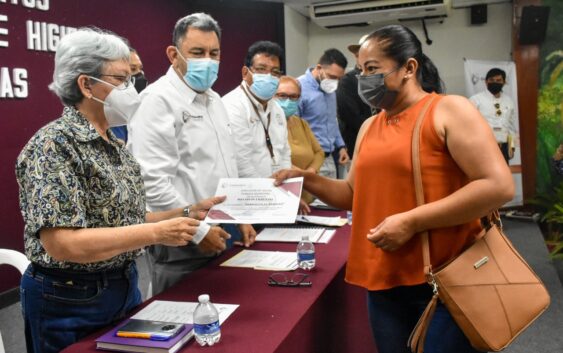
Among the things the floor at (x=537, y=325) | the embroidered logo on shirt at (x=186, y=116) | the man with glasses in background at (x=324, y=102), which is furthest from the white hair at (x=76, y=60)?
the man with glasses in background at (x=324, y=102)

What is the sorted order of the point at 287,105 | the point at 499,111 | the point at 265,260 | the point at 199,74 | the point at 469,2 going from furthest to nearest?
the point at 469,2
the point at 499,111
the point at 287,105
the point at 199,74
the point at 265,260

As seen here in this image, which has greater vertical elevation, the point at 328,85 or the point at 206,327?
the point at 328,85

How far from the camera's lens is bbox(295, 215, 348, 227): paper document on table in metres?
2.68

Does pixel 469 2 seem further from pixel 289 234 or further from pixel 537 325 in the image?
pixel 289 234

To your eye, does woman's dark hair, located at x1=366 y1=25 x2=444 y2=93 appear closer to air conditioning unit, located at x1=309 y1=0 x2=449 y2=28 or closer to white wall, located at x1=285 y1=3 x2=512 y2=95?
air conditioning unit, located at x1=309 y1=0 x2=449 y2=28

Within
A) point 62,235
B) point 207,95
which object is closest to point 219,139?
point 207,95

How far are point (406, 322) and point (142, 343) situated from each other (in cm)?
78

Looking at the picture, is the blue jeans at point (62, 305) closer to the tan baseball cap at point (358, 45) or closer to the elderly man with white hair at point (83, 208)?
the elderly man with white hair at point (83, 208)

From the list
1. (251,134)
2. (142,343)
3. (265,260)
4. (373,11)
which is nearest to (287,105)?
(251,134)

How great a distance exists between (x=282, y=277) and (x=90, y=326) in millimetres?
700

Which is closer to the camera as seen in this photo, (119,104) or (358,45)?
(119,104)

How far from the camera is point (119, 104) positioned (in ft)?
5.07

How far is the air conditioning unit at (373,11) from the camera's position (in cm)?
581

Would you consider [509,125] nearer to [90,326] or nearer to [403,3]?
[403,3]
